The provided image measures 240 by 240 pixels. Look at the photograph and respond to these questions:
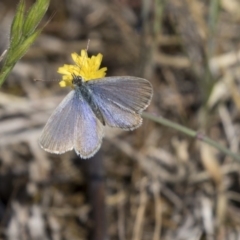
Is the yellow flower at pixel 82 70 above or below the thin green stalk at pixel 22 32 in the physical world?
below

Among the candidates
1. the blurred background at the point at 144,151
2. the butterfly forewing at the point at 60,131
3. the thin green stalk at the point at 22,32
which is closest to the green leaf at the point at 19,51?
the thin green stalk at the point at 22,32

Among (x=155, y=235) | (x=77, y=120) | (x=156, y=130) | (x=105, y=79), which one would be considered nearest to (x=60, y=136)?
(x=77, y=120)

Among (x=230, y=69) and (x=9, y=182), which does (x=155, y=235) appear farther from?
(x=230, y=69)

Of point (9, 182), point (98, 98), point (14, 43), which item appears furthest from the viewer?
point (9, 182)

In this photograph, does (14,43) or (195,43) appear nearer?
(14,43)

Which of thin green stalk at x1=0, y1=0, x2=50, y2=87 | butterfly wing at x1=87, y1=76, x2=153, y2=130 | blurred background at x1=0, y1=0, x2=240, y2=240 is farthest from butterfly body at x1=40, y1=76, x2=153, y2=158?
blurred background at x1=0, y1=0, x2=240, y2=240

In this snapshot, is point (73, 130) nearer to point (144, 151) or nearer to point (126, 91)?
point (126, 91)

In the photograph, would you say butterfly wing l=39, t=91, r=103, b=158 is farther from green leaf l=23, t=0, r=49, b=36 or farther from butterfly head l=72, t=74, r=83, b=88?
green leaf l=23, t=0, r=49, b=36

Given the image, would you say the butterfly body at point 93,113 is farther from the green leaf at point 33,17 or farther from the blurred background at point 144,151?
the blurred background at point 144,151
